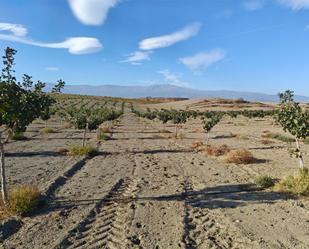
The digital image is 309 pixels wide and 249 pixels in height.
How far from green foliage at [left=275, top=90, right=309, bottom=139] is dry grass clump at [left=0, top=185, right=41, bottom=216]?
11.7 meters

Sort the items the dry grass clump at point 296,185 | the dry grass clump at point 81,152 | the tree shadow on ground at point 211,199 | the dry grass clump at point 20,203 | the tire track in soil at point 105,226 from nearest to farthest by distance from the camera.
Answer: the tire track in soil at point 105,226, the dry grass clump at point 20,203, the tree shadow on ground at point 211,199, the dry grass clump at point 296,185, the dry grass clump at point 81,152

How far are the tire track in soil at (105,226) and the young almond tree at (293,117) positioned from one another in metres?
7.88

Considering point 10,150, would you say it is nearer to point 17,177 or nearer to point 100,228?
point 17,177

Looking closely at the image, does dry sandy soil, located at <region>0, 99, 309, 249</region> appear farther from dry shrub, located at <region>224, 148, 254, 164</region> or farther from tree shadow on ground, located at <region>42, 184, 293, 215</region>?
dry shrub, located at <region>224, 148, 254, 164</region>

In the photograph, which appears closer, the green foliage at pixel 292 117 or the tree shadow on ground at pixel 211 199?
the tree shadow on ground at pixel 211 199

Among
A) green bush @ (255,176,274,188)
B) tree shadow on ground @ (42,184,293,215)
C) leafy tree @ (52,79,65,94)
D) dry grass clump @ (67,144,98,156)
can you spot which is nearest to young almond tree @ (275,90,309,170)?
green bush @ (255,176,274,188)

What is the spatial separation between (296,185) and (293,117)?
3.50 metres

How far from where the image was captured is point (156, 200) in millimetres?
16578

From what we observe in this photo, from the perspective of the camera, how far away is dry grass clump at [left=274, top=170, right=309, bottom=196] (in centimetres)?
1716

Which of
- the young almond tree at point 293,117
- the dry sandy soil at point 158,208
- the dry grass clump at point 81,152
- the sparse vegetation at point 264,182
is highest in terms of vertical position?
the young almond tree at point 293,117

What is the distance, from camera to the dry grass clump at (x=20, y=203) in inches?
556

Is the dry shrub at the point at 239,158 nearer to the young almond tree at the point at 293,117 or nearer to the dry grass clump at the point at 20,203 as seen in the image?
the young almond tree at the point at 293,117

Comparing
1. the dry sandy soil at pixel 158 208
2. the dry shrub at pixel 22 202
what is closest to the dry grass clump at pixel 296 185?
the dry sandy soil at pixel 158 208

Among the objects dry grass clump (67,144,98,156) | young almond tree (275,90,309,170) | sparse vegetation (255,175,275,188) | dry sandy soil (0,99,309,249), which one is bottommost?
dry grass clump (67,144,98,156)
